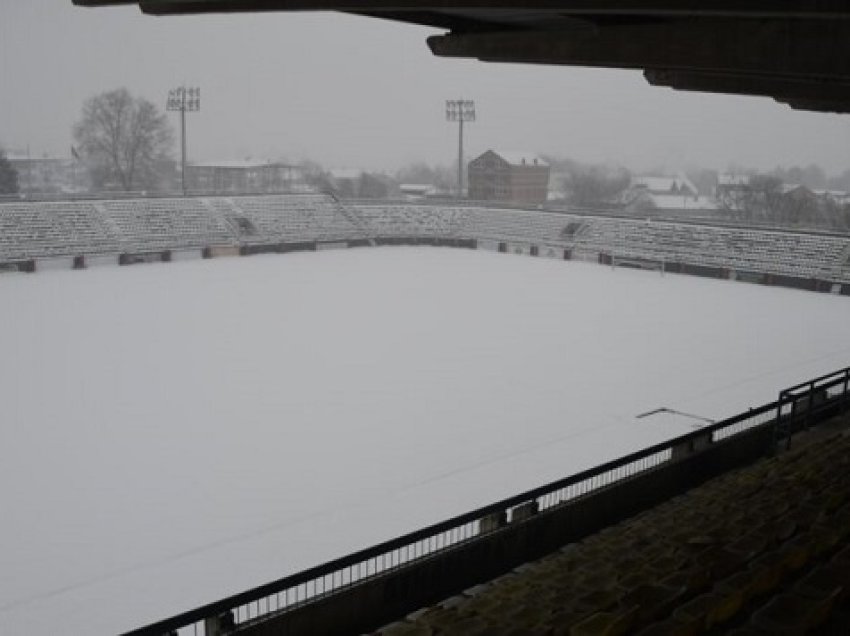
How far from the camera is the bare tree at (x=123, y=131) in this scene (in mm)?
67062

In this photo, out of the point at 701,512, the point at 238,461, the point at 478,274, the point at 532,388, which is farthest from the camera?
the point at 478,274

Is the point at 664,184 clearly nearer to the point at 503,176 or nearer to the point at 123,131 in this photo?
the point at 503,176

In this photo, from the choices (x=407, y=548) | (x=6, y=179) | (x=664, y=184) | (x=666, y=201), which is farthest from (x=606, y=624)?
(x=664, y=184)

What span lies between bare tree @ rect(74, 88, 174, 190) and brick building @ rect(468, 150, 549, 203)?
2765 cm

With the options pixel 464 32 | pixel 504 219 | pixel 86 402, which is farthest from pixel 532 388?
pixel 504 219

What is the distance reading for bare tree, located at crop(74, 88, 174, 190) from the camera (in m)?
67.1

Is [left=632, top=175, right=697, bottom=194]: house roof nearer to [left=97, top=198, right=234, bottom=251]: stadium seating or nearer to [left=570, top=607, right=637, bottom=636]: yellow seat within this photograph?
[left=97, top=198, right=234, bottom=251]: stadium seating

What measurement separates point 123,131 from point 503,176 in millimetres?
33546

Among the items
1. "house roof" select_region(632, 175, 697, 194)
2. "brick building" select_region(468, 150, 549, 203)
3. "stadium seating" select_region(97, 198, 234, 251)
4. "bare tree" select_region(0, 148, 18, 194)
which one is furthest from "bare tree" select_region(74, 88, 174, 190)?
"house roof" select_region(632, 175, 697, 194)

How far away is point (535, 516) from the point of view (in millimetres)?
7648

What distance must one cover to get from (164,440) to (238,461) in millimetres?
1514

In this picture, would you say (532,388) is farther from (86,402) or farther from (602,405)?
(86,402)

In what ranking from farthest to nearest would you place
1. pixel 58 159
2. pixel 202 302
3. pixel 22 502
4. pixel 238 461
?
pixel 58 159 < pixel 202 302 < pixel 238 461 < pixel 22 502

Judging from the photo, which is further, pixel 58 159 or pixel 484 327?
pixel 58 159
